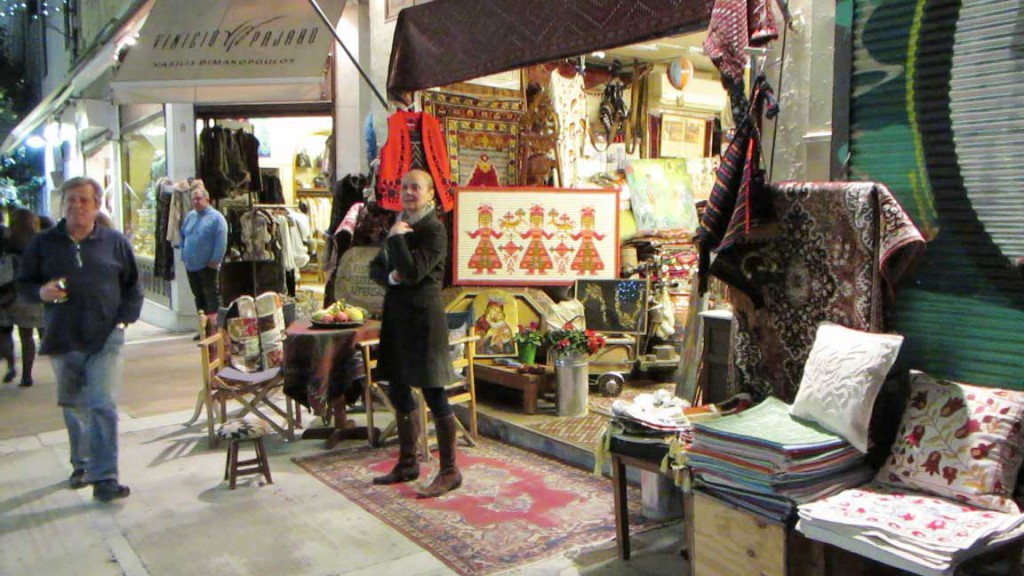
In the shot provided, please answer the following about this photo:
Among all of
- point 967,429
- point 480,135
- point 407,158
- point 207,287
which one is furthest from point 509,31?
point 207,287

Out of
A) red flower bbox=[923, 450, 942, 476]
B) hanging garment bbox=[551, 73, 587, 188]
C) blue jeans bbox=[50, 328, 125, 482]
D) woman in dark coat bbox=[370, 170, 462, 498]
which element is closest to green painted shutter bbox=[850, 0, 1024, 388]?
red flower bbox=[923, 450, 942, 476]

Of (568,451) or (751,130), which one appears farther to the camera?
(568,451)

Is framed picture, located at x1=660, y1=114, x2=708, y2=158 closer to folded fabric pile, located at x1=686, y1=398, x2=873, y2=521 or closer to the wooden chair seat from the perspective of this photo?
the wooden chair seat

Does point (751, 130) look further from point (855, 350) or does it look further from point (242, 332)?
point (242, 332)

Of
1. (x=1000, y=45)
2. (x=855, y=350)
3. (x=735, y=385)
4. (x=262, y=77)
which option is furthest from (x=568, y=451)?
(x=262, y=77)

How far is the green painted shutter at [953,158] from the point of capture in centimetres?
297

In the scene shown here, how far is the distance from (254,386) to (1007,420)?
4515 millimetres

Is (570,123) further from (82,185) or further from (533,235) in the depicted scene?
(82,185)

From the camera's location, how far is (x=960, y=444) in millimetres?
2777

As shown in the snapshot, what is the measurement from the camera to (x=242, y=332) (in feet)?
19.8

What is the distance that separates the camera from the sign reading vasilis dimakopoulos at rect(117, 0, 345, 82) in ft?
27.8

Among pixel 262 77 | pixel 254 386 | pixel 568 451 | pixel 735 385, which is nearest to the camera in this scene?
pixel 735 385

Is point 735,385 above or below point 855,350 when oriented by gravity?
below

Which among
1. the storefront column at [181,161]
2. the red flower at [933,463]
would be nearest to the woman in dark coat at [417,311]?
the red flower at [933,463]
